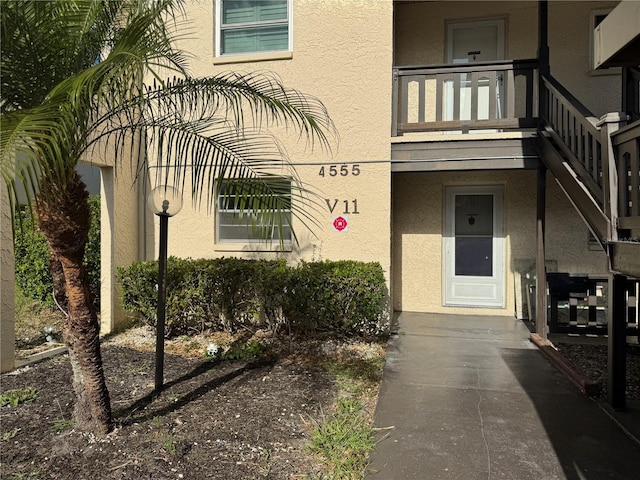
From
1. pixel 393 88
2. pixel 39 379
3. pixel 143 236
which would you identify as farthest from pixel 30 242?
pixel 393 88

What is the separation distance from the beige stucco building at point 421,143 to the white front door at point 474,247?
0.02 metres

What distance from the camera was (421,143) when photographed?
6.53 m

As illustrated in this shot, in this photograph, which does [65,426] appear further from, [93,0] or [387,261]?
[387,261]

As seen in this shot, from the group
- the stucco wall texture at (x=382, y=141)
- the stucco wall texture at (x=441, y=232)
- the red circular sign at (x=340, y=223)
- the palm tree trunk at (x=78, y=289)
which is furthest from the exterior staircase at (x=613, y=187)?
the palm tree trunk at (x=78, y=289)

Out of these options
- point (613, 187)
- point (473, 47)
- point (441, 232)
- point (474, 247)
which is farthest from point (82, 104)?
point (473, 47)

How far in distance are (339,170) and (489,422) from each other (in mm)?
4216

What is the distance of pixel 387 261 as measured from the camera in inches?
259

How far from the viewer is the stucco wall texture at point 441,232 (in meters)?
7.43

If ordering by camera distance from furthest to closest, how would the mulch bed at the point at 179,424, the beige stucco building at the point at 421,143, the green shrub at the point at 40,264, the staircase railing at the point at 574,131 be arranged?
the green shrub at the point at 40,264 < the beige stucco building at the point at 421,143 < the staircase railing at the point at 574,131 < the mulch bed at the point at 179,424

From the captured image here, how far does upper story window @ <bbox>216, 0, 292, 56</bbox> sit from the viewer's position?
686 centimetres

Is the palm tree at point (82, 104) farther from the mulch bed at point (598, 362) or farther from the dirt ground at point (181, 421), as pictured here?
the mulch bed at point (598, 362)

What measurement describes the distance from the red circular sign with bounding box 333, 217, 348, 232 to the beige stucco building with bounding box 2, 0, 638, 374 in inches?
2.7

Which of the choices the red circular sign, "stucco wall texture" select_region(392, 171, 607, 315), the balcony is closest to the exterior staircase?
the balcony

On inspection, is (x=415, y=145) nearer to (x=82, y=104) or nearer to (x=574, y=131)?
(x=574, y=131)
